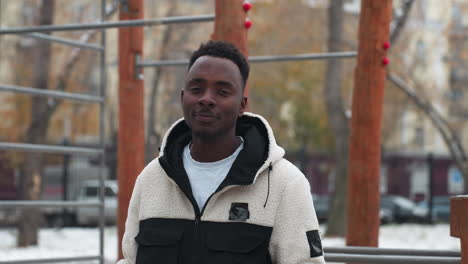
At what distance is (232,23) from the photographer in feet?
20.9

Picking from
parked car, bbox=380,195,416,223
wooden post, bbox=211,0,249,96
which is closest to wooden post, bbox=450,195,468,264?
wooden post, bbox=211,0,249,96

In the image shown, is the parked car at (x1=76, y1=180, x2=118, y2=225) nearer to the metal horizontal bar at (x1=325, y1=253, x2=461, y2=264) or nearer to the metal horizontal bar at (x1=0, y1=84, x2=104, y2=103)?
the metal horizontal bar at (x1=0, y1=84, x2=104, y2=103)

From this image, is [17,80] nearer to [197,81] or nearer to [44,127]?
[44,127]

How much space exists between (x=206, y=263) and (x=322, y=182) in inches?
1498

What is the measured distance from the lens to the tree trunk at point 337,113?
1970cm

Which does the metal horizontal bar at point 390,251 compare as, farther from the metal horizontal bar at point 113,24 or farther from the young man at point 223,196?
the metal horizontal bar at point 113,24

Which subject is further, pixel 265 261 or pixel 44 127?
pixel 44 127

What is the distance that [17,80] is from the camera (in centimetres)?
2203

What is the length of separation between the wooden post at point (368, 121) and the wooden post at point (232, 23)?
101 centimetres

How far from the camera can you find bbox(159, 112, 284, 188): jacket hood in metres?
2.71

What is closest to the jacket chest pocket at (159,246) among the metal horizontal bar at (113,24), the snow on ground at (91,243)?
the metal horizontal bar at (113,24)

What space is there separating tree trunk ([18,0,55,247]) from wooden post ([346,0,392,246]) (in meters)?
11.3

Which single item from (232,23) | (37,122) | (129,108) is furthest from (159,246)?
(37,122)

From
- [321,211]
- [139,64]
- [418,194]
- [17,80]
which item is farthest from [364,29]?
[418,194]
